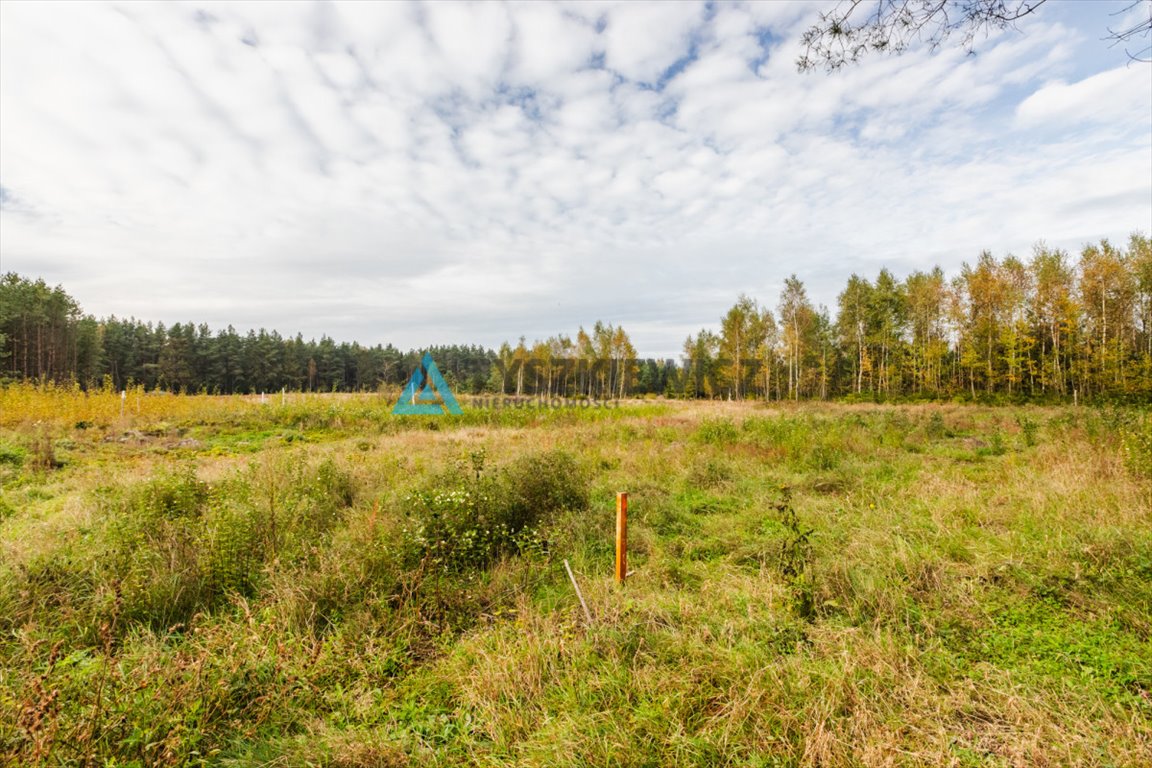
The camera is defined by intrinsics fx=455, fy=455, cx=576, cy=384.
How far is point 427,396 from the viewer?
24.5 m

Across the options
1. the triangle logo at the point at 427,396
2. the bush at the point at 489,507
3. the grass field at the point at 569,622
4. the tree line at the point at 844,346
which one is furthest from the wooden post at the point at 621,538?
the tree line at the point at 844,346

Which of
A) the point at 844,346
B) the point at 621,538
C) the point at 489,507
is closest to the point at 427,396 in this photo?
the point at 489,507

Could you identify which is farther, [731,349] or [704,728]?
[731,349]

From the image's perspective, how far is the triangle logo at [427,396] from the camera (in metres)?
21.2

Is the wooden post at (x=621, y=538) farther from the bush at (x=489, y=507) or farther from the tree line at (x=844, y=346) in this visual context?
the tree line at (x=844, y=346)

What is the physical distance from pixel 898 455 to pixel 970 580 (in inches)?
268

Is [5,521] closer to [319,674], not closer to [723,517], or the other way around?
[319,674]

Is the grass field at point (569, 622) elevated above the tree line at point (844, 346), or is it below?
below

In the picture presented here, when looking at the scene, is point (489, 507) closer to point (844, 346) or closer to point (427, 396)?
point (427, 396)

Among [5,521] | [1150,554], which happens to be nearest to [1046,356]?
[1150,554]

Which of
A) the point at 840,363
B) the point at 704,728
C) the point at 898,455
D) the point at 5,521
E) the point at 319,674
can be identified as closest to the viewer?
the point at 704,728

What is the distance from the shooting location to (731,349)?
3956 centimetres

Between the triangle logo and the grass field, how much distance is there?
1397 centimetres

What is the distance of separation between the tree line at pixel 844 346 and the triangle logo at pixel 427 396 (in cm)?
500
